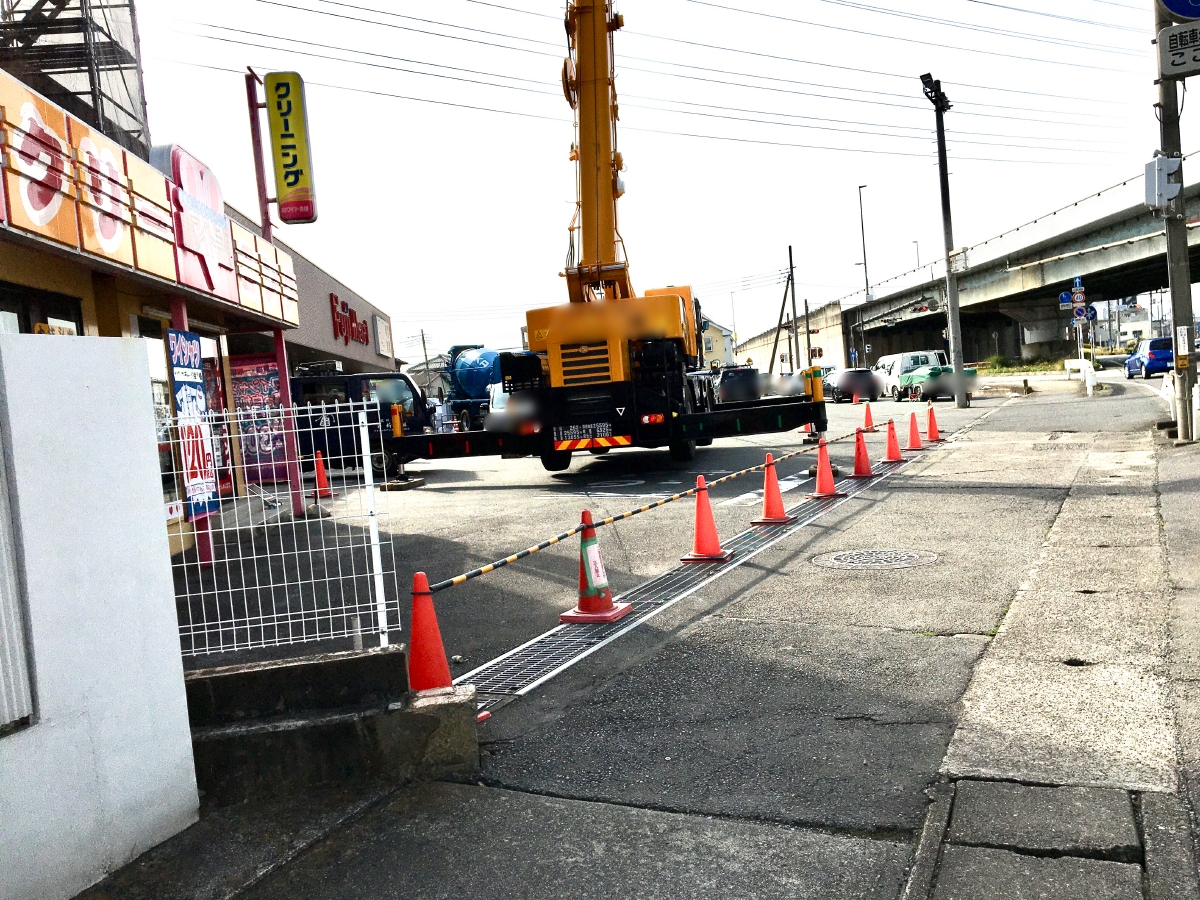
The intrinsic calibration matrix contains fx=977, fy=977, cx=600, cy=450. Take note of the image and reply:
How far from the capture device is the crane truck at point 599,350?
53.6ft

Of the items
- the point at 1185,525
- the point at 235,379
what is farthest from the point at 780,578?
the point at 235,379

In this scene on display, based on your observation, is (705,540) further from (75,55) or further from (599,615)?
(75,55)

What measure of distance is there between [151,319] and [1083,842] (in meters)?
11.4

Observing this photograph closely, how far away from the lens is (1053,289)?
50500 millimetres

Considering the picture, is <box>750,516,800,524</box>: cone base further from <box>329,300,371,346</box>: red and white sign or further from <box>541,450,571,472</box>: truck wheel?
<box>329,300,371,346</box>: red and white sign

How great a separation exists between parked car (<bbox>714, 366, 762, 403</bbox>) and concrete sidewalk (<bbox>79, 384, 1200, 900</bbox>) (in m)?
18.6

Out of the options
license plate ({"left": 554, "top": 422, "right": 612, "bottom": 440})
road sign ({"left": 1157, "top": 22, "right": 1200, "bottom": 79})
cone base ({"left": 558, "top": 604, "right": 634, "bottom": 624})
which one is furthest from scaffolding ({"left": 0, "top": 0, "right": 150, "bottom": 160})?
road sign ({"left": 1157, "top": 22, "right": 1200, "bottom": 79})

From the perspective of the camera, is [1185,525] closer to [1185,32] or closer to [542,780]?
[542,780]

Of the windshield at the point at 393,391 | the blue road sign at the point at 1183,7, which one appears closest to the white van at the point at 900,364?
the windshield at the point at 393,391

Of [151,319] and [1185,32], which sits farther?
[1185,32]

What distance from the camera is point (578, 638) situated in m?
6.83

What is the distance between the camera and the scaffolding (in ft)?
37.6

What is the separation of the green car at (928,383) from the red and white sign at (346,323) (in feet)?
66.9

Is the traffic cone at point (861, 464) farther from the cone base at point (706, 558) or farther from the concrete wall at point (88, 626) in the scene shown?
the concrete wall at point (88, 626)
